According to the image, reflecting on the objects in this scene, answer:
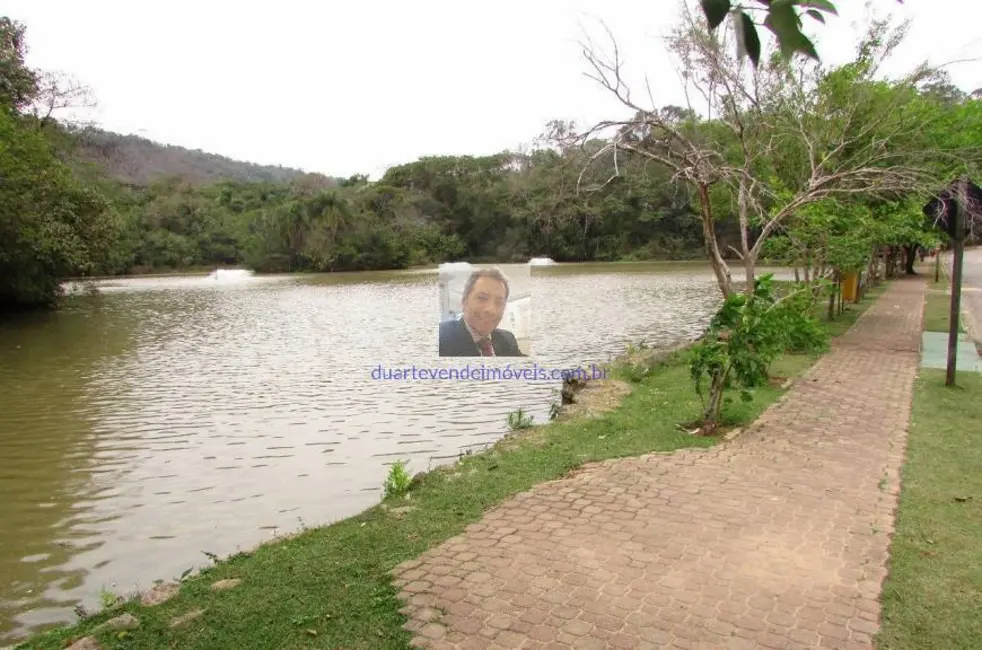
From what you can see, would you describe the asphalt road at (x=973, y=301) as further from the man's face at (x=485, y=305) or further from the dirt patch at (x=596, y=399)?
the man's face at (x=485, y=305)

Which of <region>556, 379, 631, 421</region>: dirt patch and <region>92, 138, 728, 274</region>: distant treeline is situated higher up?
<region>92, 138, 728, 274</region>: distant treeline

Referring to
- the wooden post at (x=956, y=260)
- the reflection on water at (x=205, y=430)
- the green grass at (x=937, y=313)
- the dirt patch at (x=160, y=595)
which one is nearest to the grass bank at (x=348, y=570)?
the dirt patch at (x=160, y=595)

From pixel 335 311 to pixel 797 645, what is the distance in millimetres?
21045

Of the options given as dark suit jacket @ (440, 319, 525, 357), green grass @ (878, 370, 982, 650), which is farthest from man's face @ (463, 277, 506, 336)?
green grass @ (878, 370, 982, 650)

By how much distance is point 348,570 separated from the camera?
143 inches

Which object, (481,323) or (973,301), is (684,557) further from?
(973,301)

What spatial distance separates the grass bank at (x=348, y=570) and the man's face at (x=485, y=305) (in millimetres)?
1449

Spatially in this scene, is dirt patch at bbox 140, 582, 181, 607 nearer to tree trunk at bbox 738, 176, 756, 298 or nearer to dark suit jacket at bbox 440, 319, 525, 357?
dark suit jacket at bbox 440, 319, 525, 357

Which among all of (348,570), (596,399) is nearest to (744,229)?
(596,399)

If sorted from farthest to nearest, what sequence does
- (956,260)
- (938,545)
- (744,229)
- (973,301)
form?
(973,301) < (744,229) < (956,260) < (938,545)

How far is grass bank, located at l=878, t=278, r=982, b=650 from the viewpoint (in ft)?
9.64

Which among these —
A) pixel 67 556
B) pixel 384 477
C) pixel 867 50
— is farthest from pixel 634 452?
pixel 867 50

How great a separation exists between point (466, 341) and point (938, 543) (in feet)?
15.3

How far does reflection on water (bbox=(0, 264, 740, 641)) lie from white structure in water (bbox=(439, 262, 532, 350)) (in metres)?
1.19
